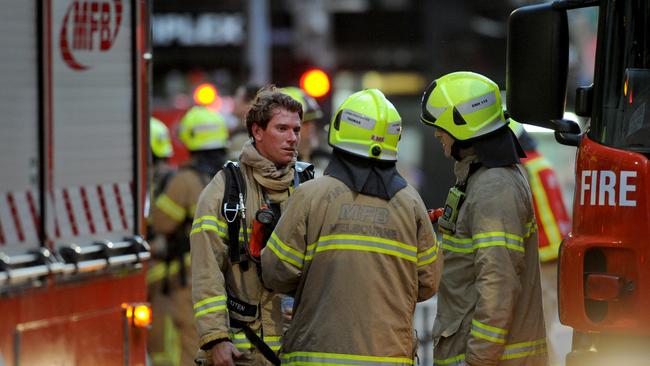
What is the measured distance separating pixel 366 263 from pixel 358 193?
302 millimetres

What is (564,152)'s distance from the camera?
865 inches

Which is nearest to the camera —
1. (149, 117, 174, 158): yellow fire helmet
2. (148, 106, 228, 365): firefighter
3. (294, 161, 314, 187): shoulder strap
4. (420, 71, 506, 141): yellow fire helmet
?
(420, 71, 506, 141): yellow fire helmet

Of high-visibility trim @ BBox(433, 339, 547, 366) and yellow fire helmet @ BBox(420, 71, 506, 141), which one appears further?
yellow fire helmet @ BBox(420, 71, 506, 141)

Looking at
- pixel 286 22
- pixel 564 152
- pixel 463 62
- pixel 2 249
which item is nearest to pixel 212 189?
pixel 2 249

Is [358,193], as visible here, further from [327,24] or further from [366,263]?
[327,24]

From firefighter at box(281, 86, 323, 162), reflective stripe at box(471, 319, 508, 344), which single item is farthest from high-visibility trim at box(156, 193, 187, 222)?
reflective stripe at box(471, 319, 508, 344)

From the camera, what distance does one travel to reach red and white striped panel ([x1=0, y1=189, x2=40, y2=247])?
516cm

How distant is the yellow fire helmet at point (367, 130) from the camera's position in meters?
5.50

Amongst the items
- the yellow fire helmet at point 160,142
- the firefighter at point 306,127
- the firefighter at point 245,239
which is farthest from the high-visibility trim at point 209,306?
the yellow fire helmet at point 160,142

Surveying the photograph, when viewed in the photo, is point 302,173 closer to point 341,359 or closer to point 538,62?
point 341,359

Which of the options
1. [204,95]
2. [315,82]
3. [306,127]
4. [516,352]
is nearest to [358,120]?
[516,352]

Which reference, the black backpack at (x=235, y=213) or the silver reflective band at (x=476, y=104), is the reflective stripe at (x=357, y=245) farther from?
the silver reflective band at (x=476, y=104)

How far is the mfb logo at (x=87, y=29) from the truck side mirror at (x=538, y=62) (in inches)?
75.4

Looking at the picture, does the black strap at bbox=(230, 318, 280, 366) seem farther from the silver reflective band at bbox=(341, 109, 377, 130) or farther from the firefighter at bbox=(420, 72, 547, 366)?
the silver reflective band at bbox=(341, 109, 377, 130)
